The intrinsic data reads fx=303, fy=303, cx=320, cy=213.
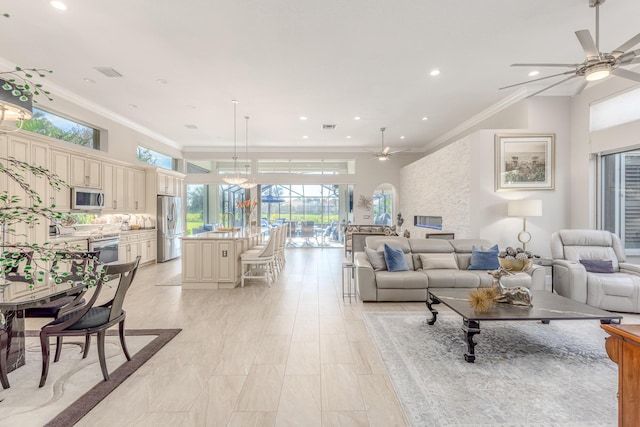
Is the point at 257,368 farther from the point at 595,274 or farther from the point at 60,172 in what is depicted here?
the point at 60,172

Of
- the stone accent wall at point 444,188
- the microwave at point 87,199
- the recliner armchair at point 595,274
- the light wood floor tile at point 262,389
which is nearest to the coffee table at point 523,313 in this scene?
the recliner armchair at point 595,274

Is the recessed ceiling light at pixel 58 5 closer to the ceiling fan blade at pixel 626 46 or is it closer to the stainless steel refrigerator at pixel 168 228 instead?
the stainless steel refrigerator at pixel 168 228

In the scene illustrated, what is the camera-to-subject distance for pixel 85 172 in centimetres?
591

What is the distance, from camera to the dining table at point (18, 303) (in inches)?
85.7

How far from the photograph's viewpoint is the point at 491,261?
4.80 metres

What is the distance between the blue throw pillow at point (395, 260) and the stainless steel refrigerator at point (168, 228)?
5.94 metres

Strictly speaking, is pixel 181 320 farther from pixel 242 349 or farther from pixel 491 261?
pixel 491 261

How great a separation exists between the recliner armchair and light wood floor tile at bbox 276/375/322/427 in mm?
4100

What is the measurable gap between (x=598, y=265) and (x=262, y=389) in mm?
5089

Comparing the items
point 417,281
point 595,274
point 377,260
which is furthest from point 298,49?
point 595,274

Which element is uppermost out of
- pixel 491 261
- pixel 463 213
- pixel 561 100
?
pixel 561 100

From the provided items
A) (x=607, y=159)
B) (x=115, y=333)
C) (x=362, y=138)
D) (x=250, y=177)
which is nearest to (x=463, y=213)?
(x=607, y=159)

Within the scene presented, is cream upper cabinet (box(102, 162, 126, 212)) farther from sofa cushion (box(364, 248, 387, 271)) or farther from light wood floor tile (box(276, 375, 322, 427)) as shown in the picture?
light wood floor tile (box(276, 375, 322, 427))

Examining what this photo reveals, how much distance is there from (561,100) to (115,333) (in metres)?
8.11
